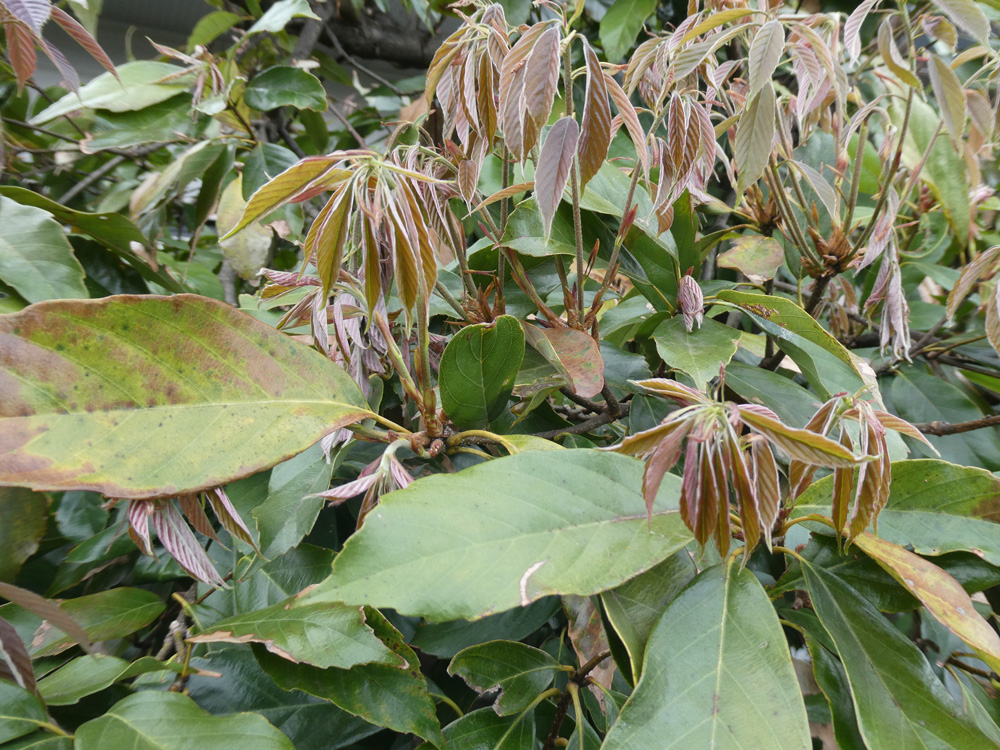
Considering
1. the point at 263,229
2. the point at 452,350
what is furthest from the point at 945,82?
the point at 263,229

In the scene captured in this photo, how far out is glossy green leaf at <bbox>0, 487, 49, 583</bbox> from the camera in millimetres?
481

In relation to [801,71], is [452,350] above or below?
below

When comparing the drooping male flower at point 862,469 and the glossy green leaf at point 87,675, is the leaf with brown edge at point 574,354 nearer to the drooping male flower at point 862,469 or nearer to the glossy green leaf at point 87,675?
the drooping male flower at point 862,469

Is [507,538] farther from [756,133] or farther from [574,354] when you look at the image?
[756,133]

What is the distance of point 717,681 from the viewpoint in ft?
1.03

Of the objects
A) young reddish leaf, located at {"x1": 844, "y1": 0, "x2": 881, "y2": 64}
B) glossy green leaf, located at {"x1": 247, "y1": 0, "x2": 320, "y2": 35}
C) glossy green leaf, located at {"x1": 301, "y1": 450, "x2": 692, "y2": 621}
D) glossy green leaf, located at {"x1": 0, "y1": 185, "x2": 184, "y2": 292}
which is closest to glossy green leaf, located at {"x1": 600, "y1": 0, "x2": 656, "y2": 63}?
glossy green leaf, located at {"x1": 247, "y1": 0, "x2": 320, "y2": 35}

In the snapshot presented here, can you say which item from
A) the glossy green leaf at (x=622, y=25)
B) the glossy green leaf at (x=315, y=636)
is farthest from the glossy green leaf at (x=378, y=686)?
the glossy green leaf at (x=622, y=25)

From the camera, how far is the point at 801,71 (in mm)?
538

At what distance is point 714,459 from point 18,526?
0.54 metres

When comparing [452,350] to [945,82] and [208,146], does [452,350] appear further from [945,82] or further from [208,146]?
[208,146]

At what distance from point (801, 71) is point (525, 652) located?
56 centimetres

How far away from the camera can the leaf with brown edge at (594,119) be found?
0.34 metres

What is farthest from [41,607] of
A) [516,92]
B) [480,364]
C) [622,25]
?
[622,25]

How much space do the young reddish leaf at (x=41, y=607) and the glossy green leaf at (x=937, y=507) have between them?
17.9 inches
